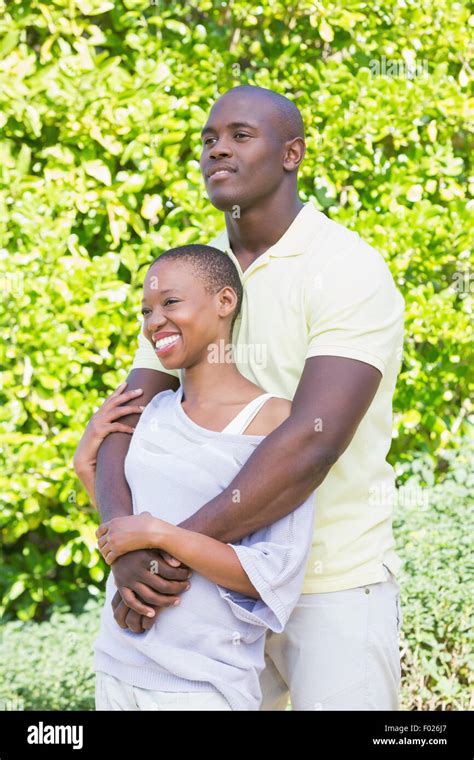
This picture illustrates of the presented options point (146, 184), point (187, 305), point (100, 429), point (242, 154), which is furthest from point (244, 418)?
point (146, 184)

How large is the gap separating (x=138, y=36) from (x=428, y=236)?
5.05 feet

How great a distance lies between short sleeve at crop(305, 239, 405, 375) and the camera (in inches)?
83.2

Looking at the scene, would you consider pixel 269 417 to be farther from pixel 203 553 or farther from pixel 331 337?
pixel 203 553

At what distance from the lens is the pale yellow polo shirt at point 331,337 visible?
2.16m

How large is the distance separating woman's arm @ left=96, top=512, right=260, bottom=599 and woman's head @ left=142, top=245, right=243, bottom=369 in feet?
1.23

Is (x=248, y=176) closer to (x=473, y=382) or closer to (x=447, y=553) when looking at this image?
(x=447, y=553)

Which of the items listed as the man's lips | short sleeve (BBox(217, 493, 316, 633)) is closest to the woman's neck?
short sleeve (BBox(217, 493, 316, 633))

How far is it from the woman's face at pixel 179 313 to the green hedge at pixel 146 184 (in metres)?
2.20

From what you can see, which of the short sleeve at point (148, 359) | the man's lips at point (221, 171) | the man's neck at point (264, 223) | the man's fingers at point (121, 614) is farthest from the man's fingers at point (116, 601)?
the man's lips at point (221, 171)

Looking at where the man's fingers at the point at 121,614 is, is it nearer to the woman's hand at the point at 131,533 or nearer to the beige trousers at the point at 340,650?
the woman's hand at the point at 131,533

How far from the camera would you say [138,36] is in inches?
181

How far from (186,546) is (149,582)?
11cm
